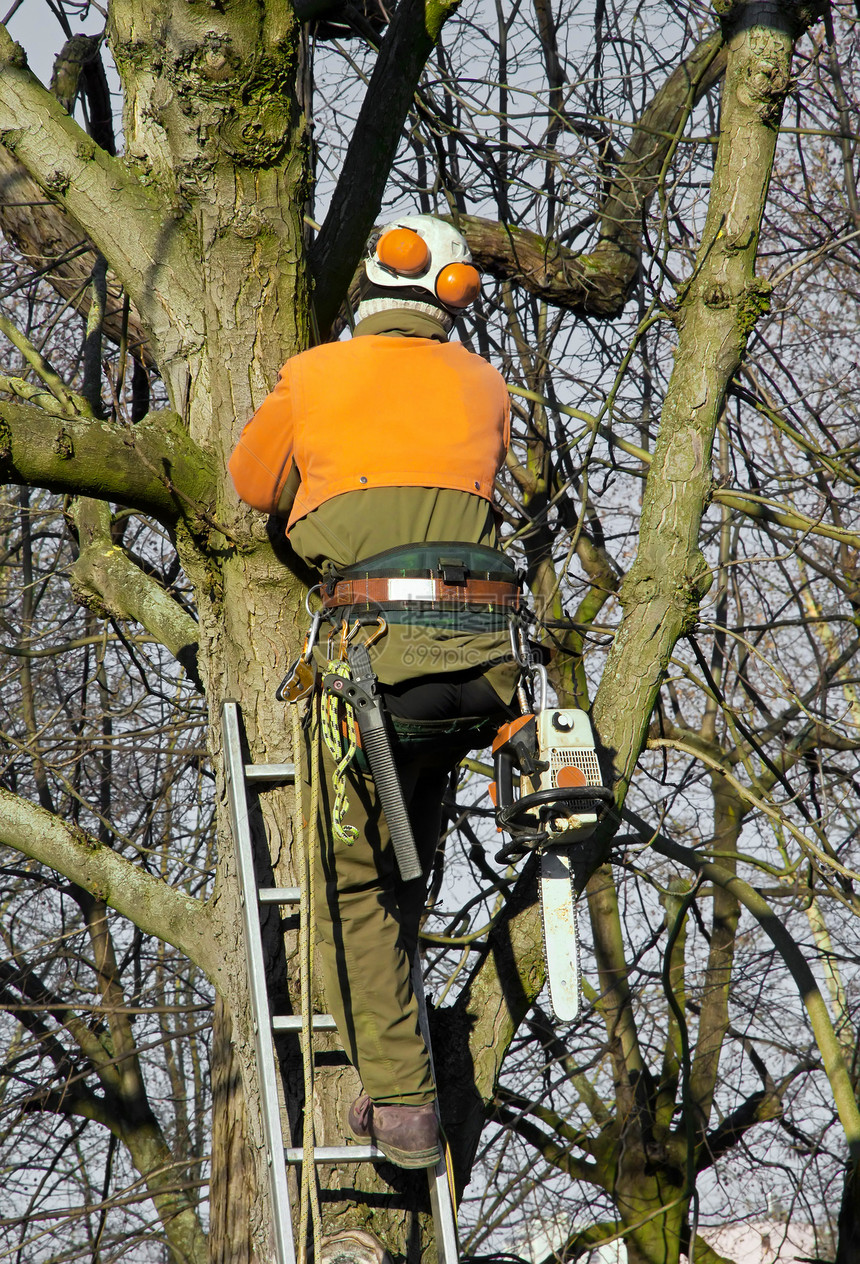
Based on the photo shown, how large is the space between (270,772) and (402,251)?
134cm

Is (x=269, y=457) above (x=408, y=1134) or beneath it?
above

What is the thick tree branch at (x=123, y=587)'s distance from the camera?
170 inches

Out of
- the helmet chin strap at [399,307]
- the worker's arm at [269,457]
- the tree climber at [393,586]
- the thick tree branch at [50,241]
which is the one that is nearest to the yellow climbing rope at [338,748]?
the tree climber at [393,586]

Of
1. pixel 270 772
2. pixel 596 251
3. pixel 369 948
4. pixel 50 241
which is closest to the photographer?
pixel 369 948

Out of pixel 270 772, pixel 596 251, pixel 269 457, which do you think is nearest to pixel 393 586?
pixel 269 457

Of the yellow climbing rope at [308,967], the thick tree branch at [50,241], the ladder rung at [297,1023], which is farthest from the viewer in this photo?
the thick tree branch at [50,241]

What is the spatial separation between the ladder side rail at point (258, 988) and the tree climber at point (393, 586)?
0.54ft

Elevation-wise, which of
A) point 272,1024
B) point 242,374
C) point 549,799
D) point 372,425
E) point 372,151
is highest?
point 372,151

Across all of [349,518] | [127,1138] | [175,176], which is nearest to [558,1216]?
[127,1138]

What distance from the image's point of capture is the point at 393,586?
8.98 ft

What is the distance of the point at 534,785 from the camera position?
8.79ft

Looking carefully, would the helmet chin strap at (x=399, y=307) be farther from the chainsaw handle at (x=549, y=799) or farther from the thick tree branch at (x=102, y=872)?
the thick tree branch at (x=102, y=872)

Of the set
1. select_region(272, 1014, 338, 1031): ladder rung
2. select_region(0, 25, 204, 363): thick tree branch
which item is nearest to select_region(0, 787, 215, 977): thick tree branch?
select_region(272, 1014, 338, 1031): ladder rung

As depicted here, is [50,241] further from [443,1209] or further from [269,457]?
[443,1209]
